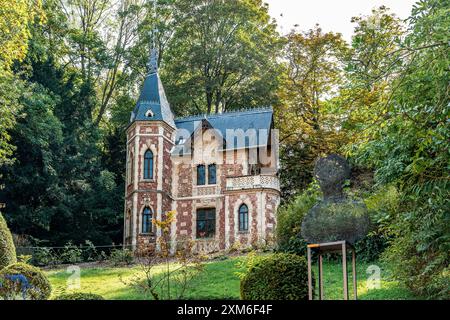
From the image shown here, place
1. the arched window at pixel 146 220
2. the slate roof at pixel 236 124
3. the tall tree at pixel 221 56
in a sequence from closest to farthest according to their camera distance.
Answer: the arched window at pixel 146 220 < the slate roof at pixel 236 124 < the tall tree at pixel 221 56

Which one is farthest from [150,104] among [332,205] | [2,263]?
[332,205]

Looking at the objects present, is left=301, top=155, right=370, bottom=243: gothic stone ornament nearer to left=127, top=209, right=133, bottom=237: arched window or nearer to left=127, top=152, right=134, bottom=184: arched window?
left=127, top=209, right=133, bottom=237: arched window

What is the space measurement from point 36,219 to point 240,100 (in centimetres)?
1437

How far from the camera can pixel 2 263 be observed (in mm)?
15047

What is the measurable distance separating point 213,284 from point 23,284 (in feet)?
19.1

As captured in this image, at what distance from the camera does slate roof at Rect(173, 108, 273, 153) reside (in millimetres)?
29594

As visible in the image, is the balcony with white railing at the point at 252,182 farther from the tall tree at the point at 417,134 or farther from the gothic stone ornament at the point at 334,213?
the gothic stone ornament at the point at 334,213

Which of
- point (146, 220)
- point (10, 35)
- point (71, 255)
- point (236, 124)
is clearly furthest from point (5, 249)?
point (236, 124)

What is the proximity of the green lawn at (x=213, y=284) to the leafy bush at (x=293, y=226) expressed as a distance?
3.61 ft

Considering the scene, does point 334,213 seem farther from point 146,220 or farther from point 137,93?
point 137,93

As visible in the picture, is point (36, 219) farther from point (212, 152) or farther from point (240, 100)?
point (240, 100)

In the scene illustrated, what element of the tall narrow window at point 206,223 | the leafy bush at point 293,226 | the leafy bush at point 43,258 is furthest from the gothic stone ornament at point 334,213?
the tall narrow window at point 206,223

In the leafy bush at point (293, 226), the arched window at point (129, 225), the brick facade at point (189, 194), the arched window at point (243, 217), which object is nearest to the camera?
the leafy bush at point (293, 226)

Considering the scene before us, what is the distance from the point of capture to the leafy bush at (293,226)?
62.1 feet
